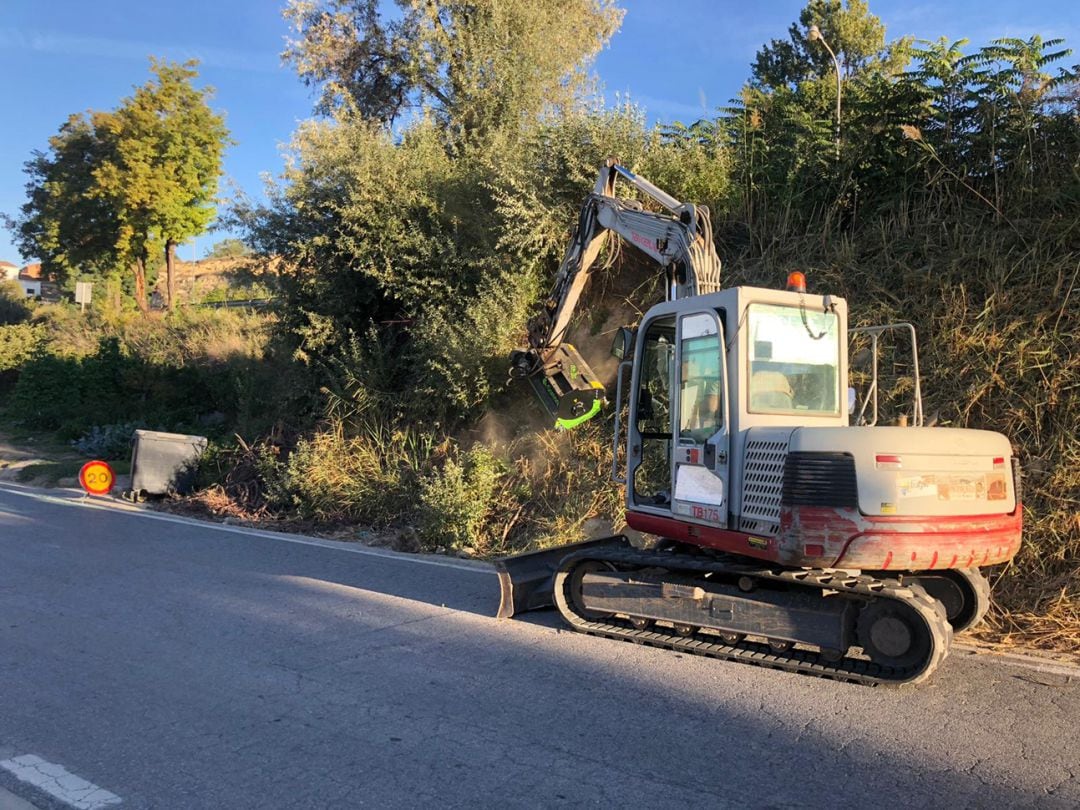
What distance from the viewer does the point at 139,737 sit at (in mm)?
4484

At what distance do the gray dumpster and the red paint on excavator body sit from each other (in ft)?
40.2

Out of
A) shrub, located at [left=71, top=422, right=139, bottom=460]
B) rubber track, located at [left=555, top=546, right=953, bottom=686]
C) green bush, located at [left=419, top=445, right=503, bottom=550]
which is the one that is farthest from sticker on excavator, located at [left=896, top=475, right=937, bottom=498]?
shrub, located at [left=71, top=422, right=139, bottom=460]

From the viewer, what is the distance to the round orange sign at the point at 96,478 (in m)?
14.7

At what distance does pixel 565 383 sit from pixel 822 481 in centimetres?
449

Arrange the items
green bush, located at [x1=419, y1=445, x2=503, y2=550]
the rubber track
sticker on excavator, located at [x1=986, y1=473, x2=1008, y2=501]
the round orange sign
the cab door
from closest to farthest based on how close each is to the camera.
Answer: the rubber track < sticker on excavator, located at [x1=986, y1=473, x2=1008, y2=501] < the cab door < green bush, located at [x1=419, y1=445, x2=503, y2=550] < the round orange sign

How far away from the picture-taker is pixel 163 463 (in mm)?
14617

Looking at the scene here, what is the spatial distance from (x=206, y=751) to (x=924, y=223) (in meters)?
9.73

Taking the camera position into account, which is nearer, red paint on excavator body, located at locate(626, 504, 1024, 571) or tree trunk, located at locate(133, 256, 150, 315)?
red paint on excavator body, located at locate(626, 504, 1024, 571)

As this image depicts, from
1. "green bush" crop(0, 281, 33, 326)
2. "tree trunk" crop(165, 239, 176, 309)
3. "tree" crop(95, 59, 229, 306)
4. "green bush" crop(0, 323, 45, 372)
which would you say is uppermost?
"tree" crop(95, 59, 229, 306)

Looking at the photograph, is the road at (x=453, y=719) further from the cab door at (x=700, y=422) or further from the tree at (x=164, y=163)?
the tree at (x=164, y=163)

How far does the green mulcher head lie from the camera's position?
9.14 metres

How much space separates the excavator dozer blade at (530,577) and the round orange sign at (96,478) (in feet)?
35.8

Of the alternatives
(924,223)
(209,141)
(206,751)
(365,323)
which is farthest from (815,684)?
(209,141)

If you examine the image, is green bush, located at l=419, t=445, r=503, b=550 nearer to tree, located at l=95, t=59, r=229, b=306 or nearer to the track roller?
the track roller
